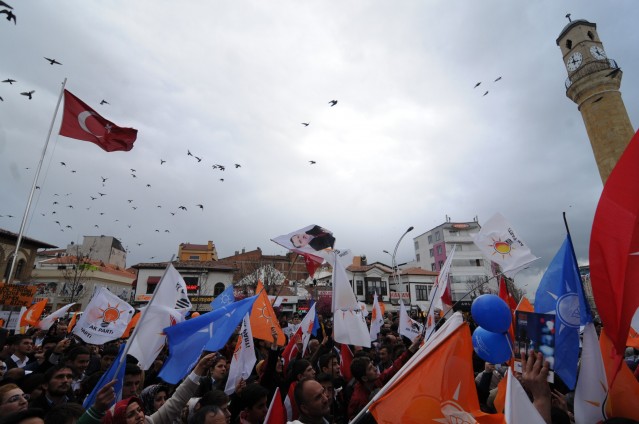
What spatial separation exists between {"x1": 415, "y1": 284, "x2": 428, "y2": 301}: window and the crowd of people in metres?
49.9

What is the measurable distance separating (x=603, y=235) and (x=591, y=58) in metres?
31.4

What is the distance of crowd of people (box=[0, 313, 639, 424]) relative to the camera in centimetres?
294

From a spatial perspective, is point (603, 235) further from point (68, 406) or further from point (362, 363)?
point (68, 406)

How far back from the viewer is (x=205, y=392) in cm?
481

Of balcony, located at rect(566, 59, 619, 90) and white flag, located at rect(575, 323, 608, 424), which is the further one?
balcony, located at rect(566, 59, 619, 90)

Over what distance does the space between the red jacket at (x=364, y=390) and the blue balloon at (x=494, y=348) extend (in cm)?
99

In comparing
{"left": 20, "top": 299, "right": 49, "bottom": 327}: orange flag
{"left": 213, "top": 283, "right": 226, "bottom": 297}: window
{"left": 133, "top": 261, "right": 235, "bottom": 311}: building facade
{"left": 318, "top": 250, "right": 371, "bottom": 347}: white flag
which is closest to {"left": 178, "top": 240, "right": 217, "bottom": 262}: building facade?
{"left": 133, "top": 261, "right": 235, "bottom": 311}: building facade

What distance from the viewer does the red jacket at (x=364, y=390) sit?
4.61m

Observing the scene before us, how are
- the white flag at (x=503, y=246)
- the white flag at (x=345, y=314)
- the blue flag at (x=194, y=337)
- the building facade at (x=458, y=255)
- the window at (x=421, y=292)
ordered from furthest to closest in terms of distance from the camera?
the building facade at (x=458, y=255)
the window at (x=421, y=292)
the white flag at (x=503, y=246)
the white flag at (x=345, y=314)
the blue flag at (x=194, y=337)

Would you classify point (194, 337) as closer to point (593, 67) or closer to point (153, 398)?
point (153, 398)

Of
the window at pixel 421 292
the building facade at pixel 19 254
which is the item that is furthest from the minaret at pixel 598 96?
the building facade at pixel 19 254

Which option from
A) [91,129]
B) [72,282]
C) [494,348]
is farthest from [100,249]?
[494,348]

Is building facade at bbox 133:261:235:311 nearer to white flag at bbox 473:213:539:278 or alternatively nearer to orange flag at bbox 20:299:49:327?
orange flag at bbox 20:299:49:327

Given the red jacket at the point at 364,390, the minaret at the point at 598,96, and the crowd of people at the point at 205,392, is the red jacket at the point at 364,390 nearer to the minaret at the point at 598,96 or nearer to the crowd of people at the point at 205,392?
the crowd of people at the point at 205,392
